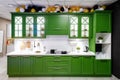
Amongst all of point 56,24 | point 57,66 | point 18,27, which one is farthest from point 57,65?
point 18,27

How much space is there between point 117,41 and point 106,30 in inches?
23.2

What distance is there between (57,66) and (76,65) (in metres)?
0.68

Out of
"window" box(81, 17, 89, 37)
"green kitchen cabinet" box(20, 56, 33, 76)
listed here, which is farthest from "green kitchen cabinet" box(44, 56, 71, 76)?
"window" box(81, 17, 89, 37)

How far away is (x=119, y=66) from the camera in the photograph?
512 cm

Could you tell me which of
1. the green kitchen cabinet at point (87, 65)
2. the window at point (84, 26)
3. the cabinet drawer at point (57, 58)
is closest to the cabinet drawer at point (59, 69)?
the cabinet drawer at point (57, 58)

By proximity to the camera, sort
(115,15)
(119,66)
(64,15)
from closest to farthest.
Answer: (119,66)
(115,15)
(64,15)

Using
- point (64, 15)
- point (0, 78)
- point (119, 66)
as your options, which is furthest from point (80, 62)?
point (0, 78)

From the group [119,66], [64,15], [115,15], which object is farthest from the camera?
[64,15]

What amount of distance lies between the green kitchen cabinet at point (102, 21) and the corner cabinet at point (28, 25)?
196 cm

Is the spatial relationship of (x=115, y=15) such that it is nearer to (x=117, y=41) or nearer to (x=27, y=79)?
(x=117, y=41)

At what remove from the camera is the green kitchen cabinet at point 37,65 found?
5582mm

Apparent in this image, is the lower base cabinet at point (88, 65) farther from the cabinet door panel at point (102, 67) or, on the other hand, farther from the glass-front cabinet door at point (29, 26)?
the glass-front cabinet door at point (29, 26)

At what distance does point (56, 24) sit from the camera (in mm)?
5961

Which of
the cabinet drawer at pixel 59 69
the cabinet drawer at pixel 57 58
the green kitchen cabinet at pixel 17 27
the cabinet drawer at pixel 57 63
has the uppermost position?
the green kitchen cabinet at pixel 17 27
